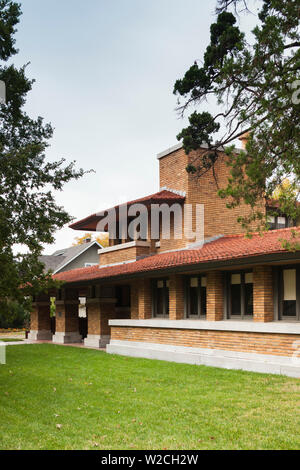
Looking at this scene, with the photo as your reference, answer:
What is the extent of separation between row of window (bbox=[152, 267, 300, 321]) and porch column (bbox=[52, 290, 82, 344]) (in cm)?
818

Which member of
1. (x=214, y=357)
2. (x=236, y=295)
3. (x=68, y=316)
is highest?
(x=236, y=295)

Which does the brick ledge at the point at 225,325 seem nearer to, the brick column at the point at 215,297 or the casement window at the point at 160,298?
the brick column at the point at 215,297

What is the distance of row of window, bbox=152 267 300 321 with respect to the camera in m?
12.9

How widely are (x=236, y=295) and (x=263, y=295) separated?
67.0 inches

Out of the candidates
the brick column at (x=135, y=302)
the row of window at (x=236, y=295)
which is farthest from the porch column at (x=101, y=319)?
the row of window at (x=236, y=295)

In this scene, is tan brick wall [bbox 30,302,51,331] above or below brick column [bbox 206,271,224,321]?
below

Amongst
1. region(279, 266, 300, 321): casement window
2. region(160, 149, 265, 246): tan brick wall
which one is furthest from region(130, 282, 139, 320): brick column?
region(279, 266, 300, 321): casement window

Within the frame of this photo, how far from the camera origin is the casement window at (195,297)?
15.9m

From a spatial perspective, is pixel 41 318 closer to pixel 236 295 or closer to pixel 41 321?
pixel 41 321

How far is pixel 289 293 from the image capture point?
1291 cm

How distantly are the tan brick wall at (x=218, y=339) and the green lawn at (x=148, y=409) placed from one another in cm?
86

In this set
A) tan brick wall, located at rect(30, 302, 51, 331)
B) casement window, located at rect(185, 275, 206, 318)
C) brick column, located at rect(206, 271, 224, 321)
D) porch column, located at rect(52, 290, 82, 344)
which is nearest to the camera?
brick column, located at rect(206, 271, 224, 321)

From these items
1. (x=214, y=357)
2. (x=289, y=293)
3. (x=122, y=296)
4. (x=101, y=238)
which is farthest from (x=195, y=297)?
(x=101, y=238)

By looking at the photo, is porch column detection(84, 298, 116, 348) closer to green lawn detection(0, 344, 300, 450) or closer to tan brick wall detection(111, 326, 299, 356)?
tan brick wall detection(111, 326, 299, 356)
